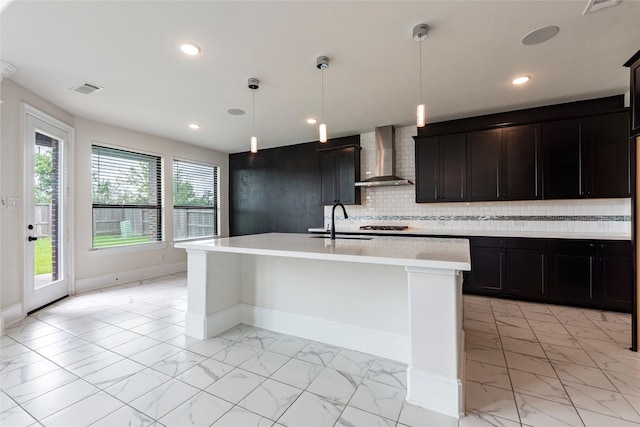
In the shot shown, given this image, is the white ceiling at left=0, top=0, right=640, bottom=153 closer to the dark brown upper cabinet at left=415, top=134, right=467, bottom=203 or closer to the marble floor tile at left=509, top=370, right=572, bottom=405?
the dark brown upper cabinet at left=415, top=134, right=467, bottom=203

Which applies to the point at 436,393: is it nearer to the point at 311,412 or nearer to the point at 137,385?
the point at 311,412

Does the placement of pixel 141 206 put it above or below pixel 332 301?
above

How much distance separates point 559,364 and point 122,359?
3342 mm

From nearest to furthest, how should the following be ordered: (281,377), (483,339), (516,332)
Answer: (281,377), (483,339), (516,332)

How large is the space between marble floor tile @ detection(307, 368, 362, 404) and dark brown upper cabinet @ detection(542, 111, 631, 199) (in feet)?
11.6

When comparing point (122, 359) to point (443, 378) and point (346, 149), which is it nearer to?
point (443, 378)

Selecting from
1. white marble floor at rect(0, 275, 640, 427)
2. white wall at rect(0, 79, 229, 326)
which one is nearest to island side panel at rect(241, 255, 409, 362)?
white marble floor at rect(0, 275, 640, 427)

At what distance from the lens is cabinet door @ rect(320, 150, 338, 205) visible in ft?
16.6

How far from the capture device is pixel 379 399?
1716mm

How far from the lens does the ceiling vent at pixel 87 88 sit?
3.05m

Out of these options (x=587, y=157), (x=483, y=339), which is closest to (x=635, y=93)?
(x=587, y=157)

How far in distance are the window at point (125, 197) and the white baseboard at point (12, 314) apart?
137 cm

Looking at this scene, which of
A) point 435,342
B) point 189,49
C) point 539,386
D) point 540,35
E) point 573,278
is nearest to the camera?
point 435,342

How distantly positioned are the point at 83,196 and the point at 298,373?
4.17 meters
